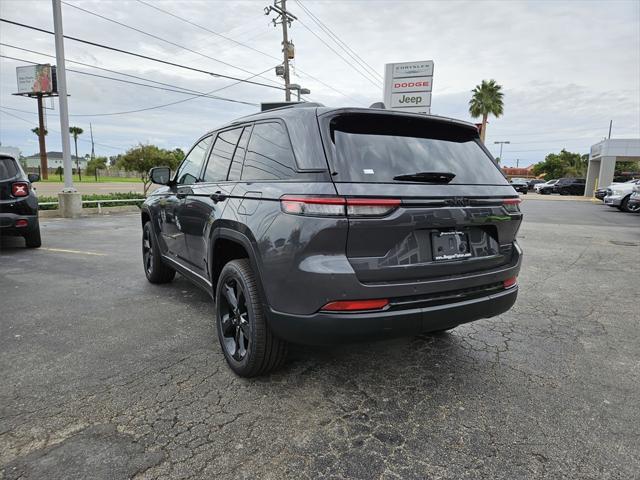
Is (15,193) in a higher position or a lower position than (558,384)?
Result: higher

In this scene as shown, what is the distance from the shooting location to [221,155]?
3.66 meters

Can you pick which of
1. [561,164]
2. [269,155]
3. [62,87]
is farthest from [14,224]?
[561,164]

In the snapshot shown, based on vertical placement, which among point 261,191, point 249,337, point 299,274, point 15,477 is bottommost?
point 15,477

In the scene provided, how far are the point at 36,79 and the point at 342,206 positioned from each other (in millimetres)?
68993

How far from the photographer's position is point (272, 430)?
93.6 inches

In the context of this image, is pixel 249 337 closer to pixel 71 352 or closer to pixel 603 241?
pixel 71 352

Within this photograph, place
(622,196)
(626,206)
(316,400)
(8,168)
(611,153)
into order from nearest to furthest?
1. (316,400)
2. (8,168)
3. (626,206)
4. (622,196)
5. (611,153)

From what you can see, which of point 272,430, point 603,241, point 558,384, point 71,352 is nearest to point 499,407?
point 558,384

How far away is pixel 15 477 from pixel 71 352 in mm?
1484

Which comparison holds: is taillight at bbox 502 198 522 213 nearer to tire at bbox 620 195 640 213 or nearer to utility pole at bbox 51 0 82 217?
utility pole at bbox 51 0 82 217

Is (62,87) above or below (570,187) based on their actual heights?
above

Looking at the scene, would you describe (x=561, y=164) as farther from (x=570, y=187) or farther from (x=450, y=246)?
(x=450, y=246)

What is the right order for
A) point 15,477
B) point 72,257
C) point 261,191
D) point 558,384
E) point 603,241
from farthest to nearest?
point 603,241 < point 72,257 < point 558,384 < point 261,191 < point 15,477

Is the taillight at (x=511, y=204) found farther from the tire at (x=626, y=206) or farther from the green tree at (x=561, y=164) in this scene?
the green tree at (x=561, y=164)
